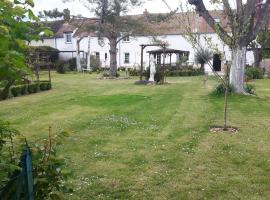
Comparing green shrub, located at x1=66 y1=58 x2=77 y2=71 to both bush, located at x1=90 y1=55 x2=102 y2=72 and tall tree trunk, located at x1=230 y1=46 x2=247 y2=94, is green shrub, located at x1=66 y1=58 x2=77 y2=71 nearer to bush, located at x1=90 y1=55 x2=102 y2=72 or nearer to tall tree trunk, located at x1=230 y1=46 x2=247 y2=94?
bush, located at x1=90 y1=55 x2=102 y2=72

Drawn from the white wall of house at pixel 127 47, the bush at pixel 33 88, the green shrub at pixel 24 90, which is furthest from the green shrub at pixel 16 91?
the white wall of house at pixel 127 47

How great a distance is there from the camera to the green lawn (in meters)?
6.28

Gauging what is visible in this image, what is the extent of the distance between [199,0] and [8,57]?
685 inches

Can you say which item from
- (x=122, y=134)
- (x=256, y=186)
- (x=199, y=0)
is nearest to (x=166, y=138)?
(x=122, y=134)

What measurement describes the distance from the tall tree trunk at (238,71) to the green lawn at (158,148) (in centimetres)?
281

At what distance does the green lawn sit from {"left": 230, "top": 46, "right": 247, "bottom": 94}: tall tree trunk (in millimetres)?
2812

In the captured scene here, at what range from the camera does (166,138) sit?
32.7 feet

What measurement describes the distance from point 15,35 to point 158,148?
638 centimetres

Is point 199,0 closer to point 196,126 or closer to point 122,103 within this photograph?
point 122,103

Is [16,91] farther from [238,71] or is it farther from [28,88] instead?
[238,71]

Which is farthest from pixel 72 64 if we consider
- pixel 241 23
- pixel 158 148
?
pixel 158 148

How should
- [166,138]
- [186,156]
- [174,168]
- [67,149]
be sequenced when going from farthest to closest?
1. [166,138]
2. [67,149]
3. [186,156]
4. [174,168]

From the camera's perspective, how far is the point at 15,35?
2908mm

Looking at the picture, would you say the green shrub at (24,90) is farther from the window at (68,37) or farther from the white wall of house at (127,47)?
the window at (68,37)
